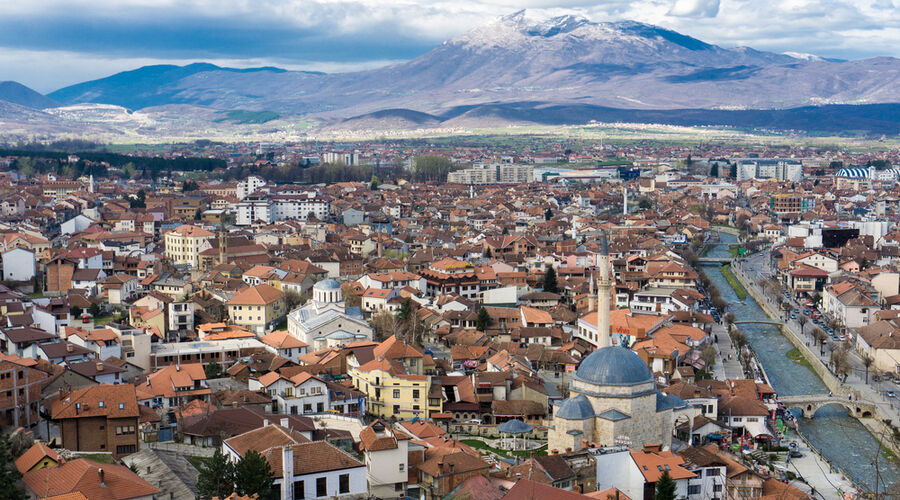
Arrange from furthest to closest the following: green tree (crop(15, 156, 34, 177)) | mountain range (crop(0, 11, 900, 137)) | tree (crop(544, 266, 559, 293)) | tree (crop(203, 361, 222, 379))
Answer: mountain range (crop(0, 11, 900, 137))
green tree (crop(15, 156, 34, 177))
tree (crop(544, 266, 559, 293))
tree (crop(203, 361, 222, 379))

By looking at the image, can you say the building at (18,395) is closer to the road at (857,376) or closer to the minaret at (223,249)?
the road at (857,376)

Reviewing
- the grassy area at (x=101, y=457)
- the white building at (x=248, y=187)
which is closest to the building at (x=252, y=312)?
the grassy area at (x=101, y=457)

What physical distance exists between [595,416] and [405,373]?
3587 mm

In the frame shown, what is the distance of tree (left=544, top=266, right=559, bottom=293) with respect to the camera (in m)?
27.1

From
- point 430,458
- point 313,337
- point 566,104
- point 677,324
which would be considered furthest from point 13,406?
point 566,104

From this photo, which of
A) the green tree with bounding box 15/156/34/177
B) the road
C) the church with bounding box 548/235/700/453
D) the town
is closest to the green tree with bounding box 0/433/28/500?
the town

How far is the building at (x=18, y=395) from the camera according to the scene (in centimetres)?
1320

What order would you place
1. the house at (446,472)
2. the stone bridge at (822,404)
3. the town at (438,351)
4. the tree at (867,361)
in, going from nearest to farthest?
the house at (446,472), the town at (438,351), the stone bridge at (822,404), the tree at (867,361)

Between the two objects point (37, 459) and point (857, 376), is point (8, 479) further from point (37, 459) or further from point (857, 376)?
point (857, 376)

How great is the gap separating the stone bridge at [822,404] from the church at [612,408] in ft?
15.1

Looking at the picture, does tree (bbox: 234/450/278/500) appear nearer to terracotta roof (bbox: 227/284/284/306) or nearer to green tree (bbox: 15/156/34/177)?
terracotta roof (bbox: 227/284/284/306)

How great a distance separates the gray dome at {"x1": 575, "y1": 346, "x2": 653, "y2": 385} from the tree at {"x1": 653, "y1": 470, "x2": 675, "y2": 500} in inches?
113

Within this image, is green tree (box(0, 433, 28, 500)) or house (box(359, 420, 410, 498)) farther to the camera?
house (box(359, 420, 410, 498))

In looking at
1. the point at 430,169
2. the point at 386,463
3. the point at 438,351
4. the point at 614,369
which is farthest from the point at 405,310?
→ the point at 430,169
